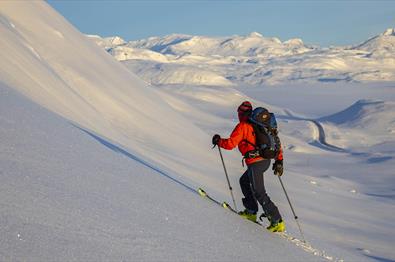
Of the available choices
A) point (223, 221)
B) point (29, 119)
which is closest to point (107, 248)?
point (223, 221)

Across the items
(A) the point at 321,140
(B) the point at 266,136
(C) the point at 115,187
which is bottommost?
(C) the point at 115,187

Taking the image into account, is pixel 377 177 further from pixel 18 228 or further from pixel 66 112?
pixel 18 228

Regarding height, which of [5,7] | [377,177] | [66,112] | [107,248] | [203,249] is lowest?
[107,248]

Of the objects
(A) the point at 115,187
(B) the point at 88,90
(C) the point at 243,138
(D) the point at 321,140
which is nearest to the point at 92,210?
(A) the point at 115,187

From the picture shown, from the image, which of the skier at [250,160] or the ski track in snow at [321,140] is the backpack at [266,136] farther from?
the ski track in snow at [321,140]

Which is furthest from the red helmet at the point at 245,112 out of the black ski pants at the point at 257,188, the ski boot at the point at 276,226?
the ski boot at the point at 276,226

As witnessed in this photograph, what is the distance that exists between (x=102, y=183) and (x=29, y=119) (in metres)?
1.84

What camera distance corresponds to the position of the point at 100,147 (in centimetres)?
748

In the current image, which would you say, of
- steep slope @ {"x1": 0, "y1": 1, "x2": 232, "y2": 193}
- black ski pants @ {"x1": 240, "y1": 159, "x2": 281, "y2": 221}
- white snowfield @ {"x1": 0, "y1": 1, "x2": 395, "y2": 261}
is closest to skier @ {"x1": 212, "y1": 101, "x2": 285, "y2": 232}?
black ski pants @ {"x1": 240, "y1": 159, "x2": 281, "y2": 221}

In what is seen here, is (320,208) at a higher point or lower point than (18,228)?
higher

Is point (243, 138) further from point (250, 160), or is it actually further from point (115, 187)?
point (115, 187)

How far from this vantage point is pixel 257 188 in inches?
256

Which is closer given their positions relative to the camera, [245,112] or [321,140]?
[245,112]

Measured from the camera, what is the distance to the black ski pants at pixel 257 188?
6473 mm
